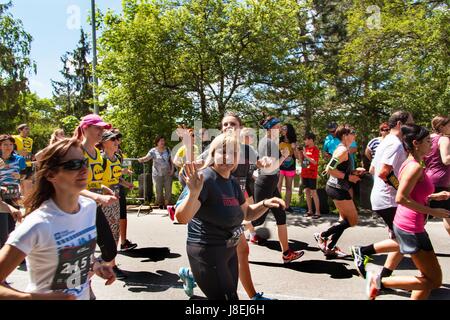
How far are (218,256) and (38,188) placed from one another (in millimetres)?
1262

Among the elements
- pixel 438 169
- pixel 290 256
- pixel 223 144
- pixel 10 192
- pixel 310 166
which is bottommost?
pixel 290 256

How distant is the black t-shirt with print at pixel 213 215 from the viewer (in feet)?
8.77

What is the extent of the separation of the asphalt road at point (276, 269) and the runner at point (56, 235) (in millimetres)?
2264

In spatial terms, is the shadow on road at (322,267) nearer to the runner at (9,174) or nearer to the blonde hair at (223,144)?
the blonde hair at (223,144)

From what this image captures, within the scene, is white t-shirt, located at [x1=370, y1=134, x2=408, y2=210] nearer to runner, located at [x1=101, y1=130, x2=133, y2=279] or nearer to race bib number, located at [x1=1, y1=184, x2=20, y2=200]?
runner, located at [x1=101, y1=130, x2=133, y2=279]

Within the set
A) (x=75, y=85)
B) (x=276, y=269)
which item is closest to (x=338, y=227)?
(x=276, y=269)

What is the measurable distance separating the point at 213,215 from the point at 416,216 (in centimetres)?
186

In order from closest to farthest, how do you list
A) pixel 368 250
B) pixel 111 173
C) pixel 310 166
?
pixel 368 250
pixel 111 173
pixel 310 166

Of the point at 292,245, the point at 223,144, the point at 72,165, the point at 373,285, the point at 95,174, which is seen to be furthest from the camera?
the point at 292,245

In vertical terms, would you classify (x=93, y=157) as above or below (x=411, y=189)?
above

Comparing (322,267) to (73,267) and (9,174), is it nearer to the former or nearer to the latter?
(73,267)

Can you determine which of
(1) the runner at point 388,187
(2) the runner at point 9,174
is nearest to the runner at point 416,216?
(1) the runner at point 388,187

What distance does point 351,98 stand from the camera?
13492mm

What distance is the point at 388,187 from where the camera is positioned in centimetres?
426
